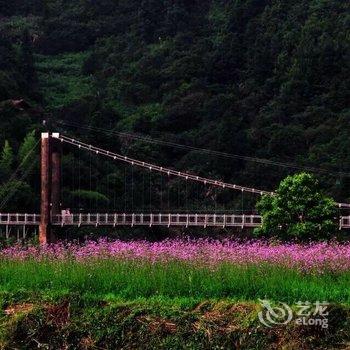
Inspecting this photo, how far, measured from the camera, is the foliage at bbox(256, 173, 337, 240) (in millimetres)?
25109

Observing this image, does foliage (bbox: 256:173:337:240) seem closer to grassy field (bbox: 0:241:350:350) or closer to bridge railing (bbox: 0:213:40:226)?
bridge railing (bbox: 0:213:40:226)

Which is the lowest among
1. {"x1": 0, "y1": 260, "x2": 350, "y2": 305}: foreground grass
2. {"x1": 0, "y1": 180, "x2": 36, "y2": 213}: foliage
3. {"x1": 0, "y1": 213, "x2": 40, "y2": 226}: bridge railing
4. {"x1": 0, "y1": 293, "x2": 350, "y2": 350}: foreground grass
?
{"x1": 0, "y1": 213, "x2": 40, "y2": 226}: bridge railing

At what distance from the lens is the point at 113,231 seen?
3853cm

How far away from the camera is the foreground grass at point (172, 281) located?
8281mm

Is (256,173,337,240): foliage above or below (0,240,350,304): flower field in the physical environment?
below

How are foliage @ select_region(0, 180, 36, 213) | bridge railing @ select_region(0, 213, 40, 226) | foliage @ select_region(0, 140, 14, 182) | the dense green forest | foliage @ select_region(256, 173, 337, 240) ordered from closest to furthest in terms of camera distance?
foliage @ select_region(256, 173, 337, 240)
bridge railing @ select_region(0, 213, 40, 226)
foliage @ select_region(0, 180, 36, 213)
foliage @ select_region(0, 140, 14, 182)
the dense green forest

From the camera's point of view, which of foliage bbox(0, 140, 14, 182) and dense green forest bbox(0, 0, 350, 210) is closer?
foliage bbox(0, 140, 14, 182)

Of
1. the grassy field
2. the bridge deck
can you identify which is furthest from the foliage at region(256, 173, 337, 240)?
the grassy field

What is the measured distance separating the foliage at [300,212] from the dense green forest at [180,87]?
32.0ft

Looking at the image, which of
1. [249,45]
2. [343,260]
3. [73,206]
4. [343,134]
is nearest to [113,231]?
[73,206]

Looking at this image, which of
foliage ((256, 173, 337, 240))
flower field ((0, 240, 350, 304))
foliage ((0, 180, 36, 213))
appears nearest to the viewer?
flower field ((0, 240, 350, 304))

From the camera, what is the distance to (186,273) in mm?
8812

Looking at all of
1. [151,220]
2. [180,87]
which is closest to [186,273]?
[151,220]

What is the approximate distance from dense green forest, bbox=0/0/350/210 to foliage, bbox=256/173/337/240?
9755 mm
